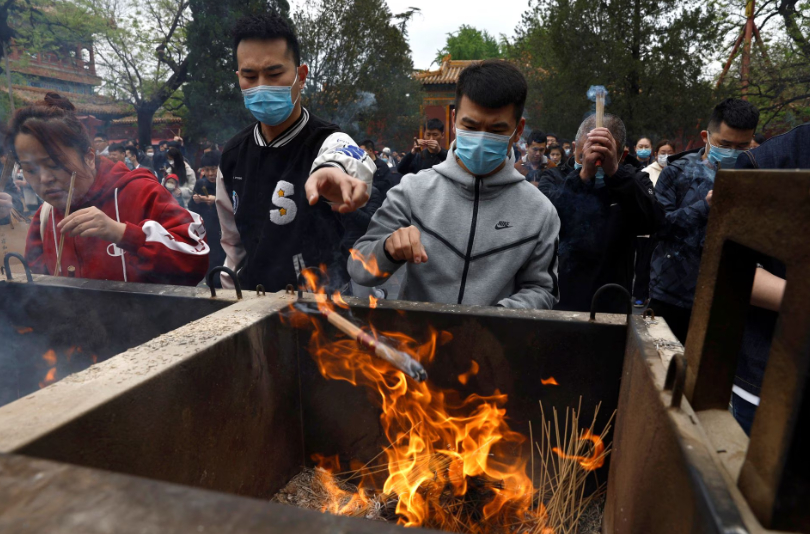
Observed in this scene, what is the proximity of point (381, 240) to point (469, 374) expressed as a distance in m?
0.66

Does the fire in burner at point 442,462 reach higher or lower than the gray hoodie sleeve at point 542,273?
lower

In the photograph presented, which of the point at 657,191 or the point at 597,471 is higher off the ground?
the point at 657,191

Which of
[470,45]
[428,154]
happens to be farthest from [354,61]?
[470,45]

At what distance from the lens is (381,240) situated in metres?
2.17

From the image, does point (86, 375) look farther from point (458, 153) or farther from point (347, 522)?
point (458, 153)

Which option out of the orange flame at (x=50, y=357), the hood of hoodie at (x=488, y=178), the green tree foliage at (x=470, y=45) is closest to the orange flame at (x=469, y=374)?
the hood of hoodie at (x=488, y=178)

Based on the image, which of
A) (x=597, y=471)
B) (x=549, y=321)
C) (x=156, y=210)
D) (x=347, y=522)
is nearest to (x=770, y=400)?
(x=347, y=522)

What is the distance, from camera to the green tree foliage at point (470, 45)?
167 ft

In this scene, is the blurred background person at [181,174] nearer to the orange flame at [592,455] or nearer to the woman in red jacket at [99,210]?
the woman in red jacket at [99,210]

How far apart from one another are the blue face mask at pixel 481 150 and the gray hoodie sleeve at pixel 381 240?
0.33 m

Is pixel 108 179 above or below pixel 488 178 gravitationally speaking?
below

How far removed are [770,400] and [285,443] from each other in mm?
1838

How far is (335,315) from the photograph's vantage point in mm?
1977

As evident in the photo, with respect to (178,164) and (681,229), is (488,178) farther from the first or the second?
(178,164)
